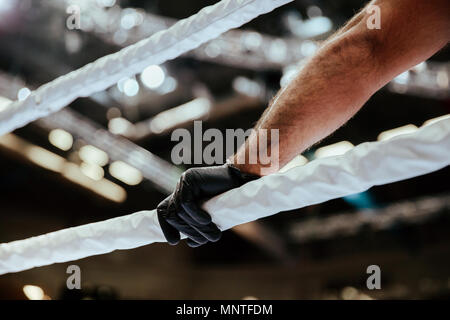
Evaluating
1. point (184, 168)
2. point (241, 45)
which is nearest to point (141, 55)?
point (241, 45)

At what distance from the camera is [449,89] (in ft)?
14.8

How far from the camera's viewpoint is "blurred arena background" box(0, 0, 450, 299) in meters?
4.50

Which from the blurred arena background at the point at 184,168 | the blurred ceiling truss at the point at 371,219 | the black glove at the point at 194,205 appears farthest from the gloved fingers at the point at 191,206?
the blurred ceiling truss at the point at 371,219

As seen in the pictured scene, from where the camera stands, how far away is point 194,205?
29.2 inches

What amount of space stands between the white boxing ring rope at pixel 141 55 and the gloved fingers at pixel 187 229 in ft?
1.35

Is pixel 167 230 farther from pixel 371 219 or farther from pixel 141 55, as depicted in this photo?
pixel 371 219

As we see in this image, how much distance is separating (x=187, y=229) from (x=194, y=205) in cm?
6

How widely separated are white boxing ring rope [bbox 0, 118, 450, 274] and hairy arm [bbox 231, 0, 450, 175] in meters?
0.17

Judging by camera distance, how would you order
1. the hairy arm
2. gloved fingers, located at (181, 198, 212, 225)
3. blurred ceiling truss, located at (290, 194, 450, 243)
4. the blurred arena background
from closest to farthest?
1. gloved fingers, located at (181, 198, 212, 225)
2. the hairy arm
3. the blurred arena background
4. blurred ceiling truss, located at (290, 194, 450, 243)

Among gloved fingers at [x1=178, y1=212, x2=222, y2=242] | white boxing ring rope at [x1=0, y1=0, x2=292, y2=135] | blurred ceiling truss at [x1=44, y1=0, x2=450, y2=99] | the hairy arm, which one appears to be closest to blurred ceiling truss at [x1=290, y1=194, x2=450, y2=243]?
blurred ceiling truss at [x1=44, y1=0, x2=450, y2=99]

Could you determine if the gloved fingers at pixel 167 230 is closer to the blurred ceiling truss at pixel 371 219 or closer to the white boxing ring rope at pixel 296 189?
the white boxing ring rope at pixel 296 189

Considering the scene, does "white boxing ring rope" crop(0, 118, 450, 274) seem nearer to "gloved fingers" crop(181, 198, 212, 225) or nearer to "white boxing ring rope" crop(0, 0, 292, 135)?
"gloved fingers" crop(181, 198, 212, 225)

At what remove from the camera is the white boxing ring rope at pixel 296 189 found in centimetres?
56
